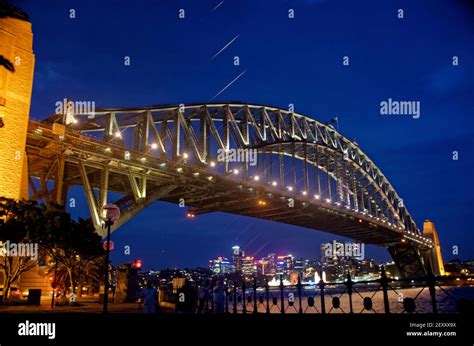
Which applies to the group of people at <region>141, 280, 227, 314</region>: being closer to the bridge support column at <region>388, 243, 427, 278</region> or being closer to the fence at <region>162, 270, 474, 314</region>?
the fence at <region>162, 270, 474, 314</region>

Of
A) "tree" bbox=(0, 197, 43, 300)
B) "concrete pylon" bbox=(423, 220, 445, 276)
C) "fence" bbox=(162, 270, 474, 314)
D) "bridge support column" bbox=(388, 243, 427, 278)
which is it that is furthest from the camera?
"concrete pylon" bbox=(423, 220, 445, 276)

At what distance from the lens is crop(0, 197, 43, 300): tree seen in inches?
831

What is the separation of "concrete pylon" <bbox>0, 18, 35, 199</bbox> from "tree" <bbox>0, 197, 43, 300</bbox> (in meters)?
3.51

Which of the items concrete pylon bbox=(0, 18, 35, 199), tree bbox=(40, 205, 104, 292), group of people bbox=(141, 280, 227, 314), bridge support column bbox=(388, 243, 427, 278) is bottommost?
bridge support column bbox=(388, 243, 427, 278)

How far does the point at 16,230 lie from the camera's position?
70.2 feet

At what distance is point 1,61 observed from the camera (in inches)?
947

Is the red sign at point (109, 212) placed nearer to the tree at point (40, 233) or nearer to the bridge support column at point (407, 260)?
the tree at point (40, 233)

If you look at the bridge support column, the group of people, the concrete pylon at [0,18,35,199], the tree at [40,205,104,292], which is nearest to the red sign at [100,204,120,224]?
the group of people

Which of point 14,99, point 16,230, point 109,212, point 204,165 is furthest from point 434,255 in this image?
point 109,212

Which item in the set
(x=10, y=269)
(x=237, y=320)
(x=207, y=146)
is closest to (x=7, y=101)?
(x=10, y=269)

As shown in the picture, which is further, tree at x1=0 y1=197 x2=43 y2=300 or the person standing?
tree at x1=0 y1=197 x2=43 y2=300

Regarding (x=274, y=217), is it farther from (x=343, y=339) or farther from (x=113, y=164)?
(x=343, y=339)

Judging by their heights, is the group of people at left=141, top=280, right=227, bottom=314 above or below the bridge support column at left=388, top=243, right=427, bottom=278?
above

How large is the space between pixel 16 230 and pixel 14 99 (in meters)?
10.5
